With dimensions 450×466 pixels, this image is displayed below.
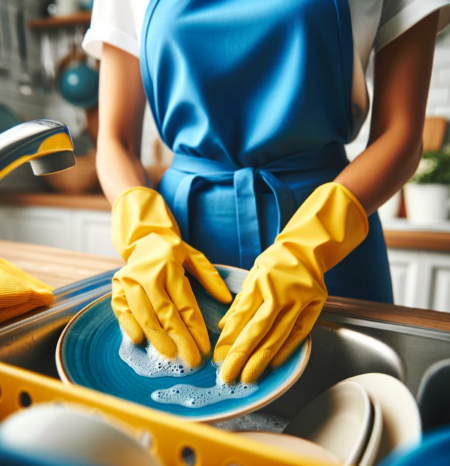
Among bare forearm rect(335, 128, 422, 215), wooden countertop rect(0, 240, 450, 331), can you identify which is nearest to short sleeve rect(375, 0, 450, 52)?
bare forearm rect(335, 128, 422, 215)

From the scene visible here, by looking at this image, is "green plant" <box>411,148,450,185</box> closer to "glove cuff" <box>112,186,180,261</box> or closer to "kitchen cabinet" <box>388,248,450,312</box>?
"kitchen cabinet" <box>388,248,450,312</box>

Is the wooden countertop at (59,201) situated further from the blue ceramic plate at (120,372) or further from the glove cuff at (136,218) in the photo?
the blue ceramic plate at (120,372)

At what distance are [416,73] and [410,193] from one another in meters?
1.05

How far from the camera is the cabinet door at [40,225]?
1.91 meters

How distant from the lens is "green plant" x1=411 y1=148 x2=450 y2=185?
1.51 metres

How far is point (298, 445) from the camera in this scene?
1.02ft

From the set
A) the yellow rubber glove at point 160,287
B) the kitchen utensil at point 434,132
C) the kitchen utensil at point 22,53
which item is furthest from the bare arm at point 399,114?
the kitchen utensil at point 22,53

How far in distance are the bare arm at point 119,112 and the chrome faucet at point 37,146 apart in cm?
34

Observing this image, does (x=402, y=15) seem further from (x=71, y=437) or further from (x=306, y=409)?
(x=71, y=437)

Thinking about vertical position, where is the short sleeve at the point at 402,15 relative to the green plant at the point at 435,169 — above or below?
above

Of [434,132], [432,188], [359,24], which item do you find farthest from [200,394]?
[434,132]

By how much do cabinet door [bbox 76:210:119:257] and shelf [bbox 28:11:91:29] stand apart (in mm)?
990

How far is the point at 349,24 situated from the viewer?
60cm

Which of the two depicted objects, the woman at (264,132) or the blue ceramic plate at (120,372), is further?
the woman at (264,132)
